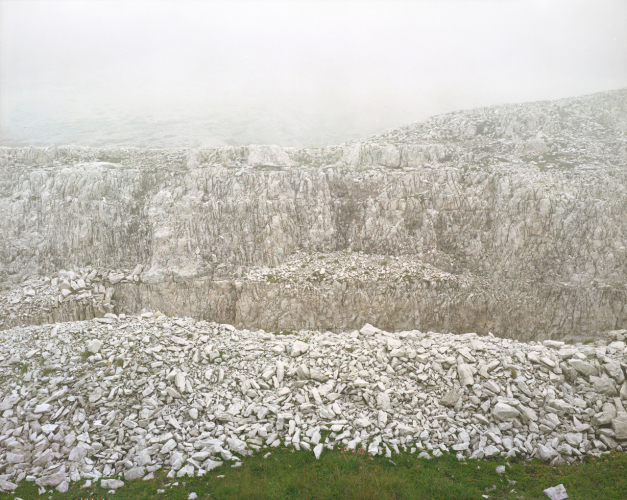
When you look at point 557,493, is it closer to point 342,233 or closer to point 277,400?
point 277,400

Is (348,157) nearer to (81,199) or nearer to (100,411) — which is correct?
(81,199)

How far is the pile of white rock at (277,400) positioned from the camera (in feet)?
35.4

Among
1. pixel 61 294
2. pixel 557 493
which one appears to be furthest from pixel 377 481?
pixel 61 294

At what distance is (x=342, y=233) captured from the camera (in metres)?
27.6

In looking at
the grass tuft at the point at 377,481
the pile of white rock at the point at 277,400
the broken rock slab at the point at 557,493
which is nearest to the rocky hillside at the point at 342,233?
the pile of white rock at the point at 277,400

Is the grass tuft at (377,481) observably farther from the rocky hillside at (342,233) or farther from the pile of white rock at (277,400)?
the rocky hillside at (342,233)

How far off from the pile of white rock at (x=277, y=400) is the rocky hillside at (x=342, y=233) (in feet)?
29.9

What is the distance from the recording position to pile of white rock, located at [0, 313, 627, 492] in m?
10.8

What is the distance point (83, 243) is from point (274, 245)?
15.8 meters

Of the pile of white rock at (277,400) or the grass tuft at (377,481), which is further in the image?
the pile of white rock at (277,400)

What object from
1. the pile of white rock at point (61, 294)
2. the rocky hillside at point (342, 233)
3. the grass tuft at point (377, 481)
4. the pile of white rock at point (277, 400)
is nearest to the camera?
the grass tuft at point (377, 481)

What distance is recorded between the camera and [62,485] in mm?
9938

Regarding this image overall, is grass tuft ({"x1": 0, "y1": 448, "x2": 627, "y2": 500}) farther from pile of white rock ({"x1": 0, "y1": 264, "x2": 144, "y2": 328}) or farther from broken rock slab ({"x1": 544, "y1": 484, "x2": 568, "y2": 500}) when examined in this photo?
pile of white rock ({"x1": 0, "y1": 264, "x2": 144, "y2": 328})

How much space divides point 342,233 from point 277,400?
17125 millimetres
